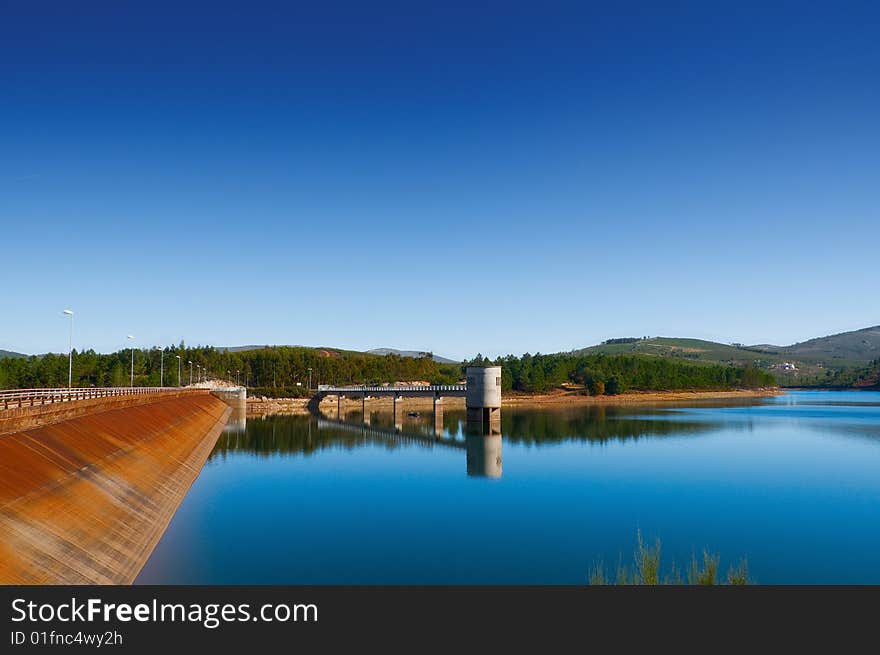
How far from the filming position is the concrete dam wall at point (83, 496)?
66.8ft

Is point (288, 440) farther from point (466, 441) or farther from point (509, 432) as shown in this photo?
point (509, 432)

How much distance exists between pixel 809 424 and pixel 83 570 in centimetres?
11104

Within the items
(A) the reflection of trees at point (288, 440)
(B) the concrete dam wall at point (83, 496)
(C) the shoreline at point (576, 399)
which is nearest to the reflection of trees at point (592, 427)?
(A) the reflection of trees at point (288, 440)

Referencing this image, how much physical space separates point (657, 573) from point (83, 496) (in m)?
25.1

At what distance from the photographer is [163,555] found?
92.1 ft

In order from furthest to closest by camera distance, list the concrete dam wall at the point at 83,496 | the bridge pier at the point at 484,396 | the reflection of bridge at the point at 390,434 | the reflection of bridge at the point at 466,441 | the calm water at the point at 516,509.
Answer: the bridge pier at the point at 484,396
the reflection of bridge at the point at 390,434
the reflection of bridge at the point at 466,441
the calm water at the point at 516,509
the concrete dam wall at the point at 83,496

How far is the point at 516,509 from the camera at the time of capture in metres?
39.4

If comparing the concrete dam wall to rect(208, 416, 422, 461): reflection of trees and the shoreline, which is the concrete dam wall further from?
the shoreline

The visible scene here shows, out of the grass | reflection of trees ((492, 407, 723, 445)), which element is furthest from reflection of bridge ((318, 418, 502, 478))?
the grass

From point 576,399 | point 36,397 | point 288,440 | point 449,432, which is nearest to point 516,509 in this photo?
point 36,397

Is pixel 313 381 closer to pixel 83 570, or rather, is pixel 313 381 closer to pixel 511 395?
pixel 511 395

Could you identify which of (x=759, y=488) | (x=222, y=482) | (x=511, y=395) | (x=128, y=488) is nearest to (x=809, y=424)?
(x=759, y=488)

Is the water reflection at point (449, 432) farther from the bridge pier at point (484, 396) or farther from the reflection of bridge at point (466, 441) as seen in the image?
the bridge pier at point (484, 396)

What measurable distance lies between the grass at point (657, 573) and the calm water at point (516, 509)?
99cm
